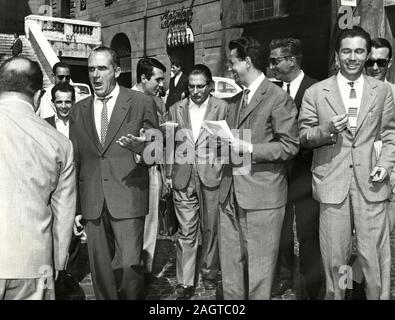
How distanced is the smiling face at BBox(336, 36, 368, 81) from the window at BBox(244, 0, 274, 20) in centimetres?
1395

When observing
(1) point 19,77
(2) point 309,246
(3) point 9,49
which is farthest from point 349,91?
(3) point 9,49

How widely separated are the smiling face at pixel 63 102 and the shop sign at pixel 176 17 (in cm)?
1572

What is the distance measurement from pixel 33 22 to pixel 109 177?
2110cm

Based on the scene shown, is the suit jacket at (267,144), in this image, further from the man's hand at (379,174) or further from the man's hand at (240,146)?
the man's hand at (379,174)

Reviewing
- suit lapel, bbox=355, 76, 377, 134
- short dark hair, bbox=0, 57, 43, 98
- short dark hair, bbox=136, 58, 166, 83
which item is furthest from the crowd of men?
short dark hair, bbox=136, 58, 166, 83

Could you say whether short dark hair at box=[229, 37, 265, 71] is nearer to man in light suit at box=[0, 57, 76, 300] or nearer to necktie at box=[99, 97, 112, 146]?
necktie at box=[99, 97, 112, 146]

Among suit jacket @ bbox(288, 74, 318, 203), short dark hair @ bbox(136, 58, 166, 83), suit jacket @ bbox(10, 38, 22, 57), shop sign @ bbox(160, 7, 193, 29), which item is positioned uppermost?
shop sign @ bbox(160, 7, 193, 29)

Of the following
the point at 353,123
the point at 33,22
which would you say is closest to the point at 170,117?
the point at 353,123

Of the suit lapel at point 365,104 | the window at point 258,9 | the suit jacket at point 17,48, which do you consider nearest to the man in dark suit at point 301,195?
the suit lapel at point 365,104

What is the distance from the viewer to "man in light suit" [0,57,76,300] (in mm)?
3326

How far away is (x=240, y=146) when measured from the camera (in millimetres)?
4504

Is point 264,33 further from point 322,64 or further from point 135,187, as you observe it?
point 135,187

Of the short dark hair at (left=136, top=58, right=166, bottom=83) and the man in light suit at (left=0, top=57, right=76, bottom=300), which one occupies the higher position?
the short dark hair at (left=136, top=58, right=166, bottom=83)

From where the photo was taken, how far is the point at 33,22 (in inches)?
944
